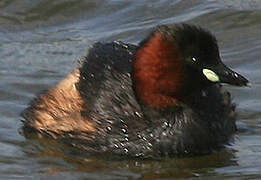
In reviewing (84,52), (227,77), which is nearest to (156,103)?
(227,77)

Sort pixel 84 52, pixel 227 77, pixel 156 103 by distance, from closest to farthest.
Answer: pixel 227 77 → pixel 156 103 → pixel 84 52

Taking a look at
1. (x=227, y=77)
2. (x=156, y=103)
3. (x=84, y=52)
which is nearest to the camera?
(x=227, y=77)

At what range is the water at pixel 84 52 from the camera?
7.65m

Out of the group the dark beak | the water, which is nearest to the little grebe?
the dark beak

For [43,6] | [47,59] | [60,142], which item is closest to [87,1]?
[43,6]

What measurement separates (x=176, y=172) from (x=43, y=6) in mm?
5418

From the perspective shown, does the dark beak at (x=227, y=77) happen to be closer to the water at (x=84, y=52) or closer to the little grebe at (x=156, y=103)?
the little grebe at (x=156, y=103)

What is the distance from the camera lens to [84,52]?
10828 mm

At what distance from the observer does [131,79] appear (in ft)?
26.1

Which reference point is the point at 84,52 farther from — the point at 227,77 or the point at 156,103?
the point at 227,77

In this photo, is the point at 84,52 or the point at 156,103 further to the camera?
the point at 84,52

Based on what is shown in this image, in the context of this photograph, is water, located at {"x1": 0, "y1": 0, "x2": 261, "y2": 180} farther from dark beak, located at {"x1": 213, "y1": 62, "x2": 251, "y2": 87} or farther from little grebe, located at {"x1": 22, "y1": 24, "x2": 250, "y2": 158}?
dark beak, located at {"x1": 213, "y1": 62, "x2": 251, "y2": 87}

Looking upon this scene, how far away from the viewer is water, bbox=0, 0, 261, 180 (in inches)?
301

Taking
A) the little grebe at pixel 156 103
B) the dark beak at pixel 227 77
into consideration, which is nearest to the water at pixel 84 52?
the little grebe at pixel 156 103
